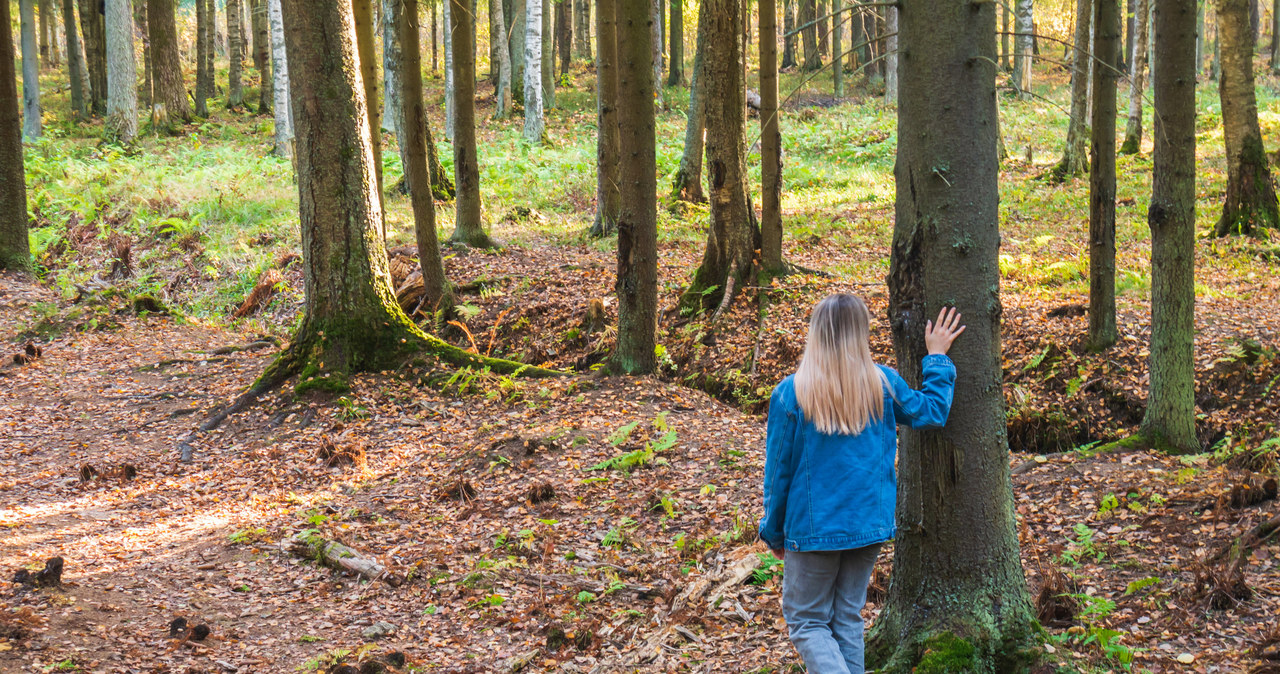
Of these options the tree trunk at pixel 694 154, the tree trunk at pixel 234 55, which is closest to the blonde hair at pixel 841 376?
the tree trunk at pixel 694 154

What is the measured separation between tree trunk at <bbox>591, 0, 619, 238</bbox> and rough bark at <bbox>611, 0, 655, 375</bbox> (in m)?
2.74

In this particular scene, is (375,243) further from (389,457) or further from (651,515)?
(651,515)

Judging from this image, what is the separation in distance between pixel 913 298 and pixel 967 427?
23.4 inches

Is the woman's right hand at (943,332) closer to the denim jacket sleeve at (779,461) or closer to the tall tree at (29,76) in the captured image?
the denim jacket sleeve at (779,461)

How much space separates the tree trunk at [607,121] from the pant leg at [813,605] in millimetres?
8613

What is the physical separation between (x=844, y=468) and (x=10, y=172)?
15.8m

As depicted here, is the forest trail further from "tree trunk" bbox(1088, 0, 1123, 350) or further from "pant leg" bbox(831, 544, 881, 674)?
"tree trunk" bbox(1088, 0, 1123, 350)

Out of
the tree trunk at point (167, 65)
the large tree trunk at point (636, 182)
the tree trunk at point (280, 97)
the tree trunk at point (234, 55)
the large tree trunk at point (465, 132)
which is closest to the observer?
the large tree trunk at point (636, 182)

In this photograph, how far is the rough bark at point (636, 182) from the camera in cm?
877

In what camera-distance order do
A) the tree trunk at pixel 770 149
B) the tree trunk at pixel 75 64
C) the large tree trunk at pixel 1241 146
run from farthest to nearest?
the tree trunk at pixel 75 64 < the large tree trunk at pixel 1241 146 < the tree trunk at pixel 770 149

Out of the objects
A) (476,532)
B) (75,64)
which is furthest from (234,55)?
(476,532)

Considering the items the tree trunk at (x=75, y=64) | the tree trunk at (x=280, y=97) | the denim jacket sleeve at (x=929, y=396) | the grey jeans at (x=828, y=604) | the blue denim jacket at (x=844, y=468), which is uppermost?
the tree trunk at (x=75, y=64)

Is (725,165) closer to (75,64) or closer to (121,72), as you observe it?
(121,72)

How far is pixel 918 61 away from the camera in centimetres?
354
